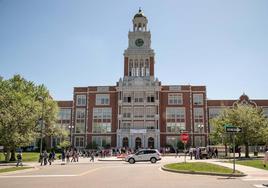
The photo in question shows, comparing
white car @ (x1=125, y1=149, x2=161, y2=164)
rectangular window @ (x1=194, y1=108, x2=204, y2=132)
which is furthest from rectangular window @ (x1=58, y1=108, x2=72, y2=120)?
white car @ (x1=125, y1=149, x2=161, y2=164)

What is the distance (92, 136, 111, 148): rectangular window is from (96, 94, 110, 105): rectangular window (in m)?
8.68

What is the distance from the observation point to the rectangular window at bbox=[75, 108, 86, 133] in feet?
262

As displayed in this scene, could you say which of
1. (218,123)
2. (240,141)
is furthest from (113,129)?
(240,141)

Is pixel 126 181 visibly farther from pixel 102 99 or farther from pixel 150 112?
pixel 102 99

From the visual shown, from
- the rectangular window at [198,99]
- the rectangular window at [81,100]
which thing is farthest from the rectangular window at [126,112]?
the rectangular window at [198,99]

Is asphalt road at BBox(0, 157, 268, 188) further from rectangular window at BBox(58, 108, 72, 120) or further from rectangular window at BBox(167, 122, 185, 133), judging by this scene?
rectangular window at BBox(58, 108, 72, 120)

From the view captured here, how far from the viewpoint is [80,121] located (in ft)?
264

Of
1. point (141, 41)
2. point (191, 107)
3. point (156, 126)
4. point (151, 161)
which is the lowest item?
point (151, 161)

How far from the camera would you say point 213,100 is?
80.1 metres

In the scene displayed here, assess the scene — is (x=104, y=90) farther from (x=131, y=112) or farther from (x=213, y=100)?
(x=213, y=100)

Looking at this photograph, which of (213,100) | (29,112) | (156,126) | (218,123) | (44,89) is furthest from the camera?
(213,100)

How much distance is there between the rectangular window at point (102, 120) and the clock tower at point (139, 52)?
36.2 ft

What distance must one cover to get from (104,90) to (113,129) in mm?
10390

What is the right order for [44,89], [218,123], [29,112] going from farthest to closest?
[44,89] < [218,123] < [29,112]
